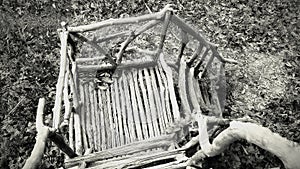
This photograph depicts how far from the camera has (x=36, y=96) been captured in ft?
12.9

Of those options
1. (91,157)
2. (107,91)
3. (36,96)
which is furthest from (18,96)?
(91,157)

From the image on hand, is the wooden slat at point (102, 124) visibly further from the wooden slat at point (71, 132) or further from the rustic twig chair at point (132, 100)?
the wooden slat at point (71, 132)

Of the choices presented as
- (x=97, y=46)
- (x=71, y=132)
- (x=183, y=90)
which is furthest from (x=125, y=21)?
(x=71, y=132)

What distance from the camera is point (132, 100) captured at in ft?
11.2

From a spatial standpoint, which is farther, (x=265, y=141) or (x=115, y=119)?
(x=115, y=119)

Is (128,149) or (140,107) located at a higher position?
(140,107)

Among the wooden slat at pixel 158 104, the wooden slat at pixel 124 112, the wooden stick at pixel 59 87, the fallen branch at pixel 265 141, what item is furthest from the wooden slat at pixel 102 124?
the fallen branch at pixel 265 141

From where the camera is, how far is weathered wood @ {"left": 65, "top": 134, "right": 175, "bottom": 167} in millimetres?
2686

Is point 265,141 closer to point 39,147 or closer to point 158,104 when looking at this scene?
point 39,147

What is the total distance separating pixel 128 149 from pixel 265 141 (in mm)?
1769

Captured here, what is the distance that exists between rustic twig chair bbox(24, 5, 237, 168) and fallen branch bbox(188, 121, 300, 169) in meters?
0.84

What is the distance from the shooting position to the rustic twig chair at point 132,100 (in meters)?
2.78

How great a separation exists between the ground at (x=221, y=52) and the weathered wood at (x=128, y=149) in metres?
0.64

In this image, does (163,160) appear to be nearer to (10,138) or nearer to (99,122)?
(99,122)
